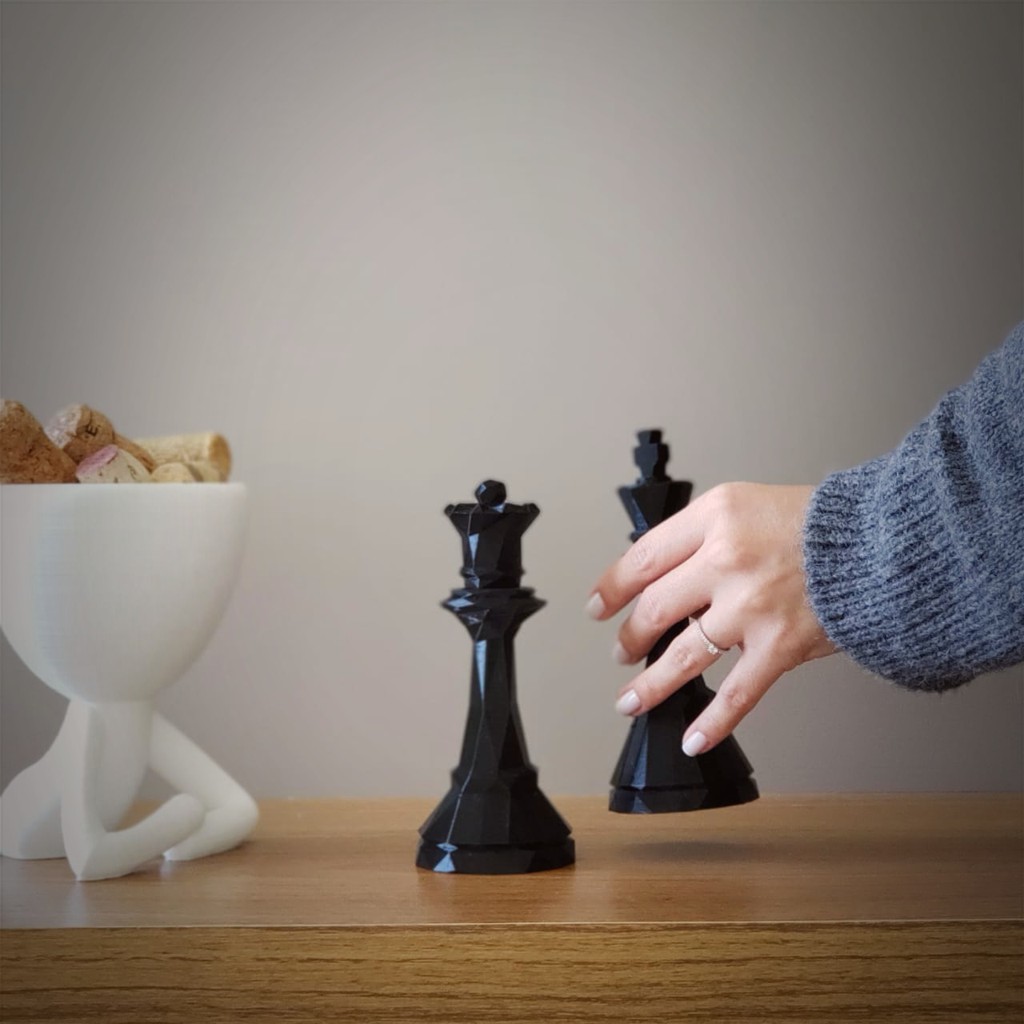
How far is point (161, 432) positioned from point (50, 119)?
33 cm

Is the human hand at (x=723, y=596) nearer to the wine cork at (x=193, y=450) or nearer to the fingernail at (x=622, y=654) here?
the fingernail at (x=622, y=654)

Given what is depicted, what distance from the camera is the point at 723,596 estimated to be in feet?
2.45

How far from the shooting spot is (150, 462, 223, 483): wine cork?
2.74ft

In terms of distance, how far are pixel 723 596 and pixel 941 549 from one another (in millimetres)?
135

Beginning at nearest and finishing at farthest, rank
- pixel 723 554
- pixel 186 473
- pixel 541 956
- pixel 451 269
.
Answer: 1. pixel 541 956
2. pixel 723 554
3. pixel 186 473
4. pixel 451 269

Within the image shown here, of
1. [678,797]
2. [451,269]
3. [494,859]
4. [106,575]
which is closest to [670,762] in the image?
[678,797]

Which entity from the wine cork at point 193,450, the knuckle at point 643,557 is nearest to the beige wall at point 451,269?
the wine cork at point 193,450

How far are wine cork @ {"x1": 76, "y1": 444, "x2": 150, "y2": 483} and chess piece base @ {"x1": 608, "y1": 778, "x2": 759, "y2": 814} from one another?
37 cm

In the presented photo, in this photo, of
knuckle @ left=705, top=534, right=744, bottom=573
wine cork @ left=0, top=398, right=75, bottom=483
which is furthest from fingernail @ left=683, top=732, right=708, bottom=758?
wine cork @ left=0, top=398, right=75, bottom=483

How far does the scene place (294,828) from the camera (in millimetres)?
932

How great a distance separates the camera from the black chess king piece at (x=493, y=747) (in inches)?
29.8

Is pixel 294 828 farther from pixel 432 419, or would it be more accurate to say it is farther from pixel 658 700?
pixel 432 419

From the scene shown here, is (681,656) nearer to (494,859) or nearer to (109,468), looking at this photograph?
(494,859)

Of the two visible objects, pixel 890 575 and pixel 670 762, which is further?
pixel 670 762
